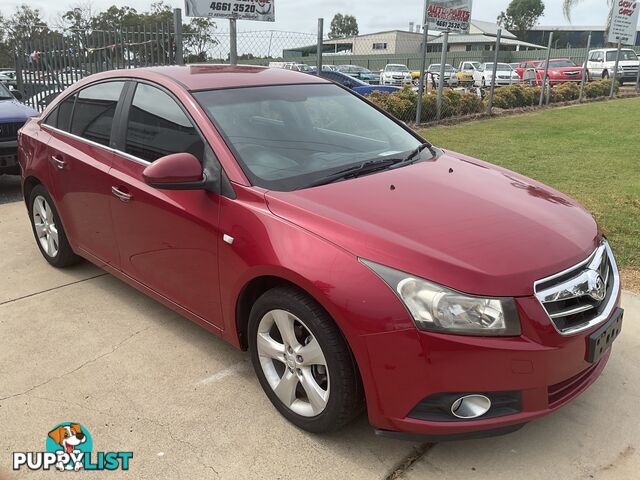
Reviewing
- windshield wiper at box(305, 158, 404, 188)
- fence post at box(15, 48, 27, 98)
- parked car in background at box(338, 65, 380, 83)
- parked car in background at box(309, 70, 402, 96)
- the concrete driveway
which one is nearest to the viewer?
the concrete driveway

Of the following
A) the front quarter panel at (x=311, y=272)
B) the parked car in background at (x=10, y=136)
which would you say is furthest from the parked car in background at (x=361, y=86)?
the front quarter panel at (x=311, y=272)

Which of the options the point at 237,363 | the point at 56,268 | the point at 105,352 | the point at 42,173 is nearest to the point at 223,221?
the point at 237,363

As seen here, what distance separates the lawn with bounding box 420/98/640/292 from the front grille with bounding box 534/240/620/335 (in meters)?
1.89

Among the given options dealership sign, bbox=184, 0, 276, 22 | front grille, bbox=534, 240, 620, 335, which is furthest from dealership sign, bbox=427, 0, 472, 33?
front grille, bbox=534, 240, 620, 335

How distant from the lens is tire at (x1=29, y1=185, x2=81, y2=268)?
4.27 meters

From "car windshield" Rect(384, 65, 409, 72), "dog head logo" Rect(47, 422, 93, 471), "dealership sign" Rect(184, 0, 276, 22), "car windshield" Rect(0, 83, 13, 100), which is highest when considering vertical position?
"dealership sign" Rect(184, 0, 276, 22)

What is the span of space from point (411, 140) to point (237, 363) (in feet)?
5.99

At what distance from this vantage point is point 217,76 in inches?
135

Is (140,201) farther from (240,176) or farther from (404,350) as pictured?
(404,350)

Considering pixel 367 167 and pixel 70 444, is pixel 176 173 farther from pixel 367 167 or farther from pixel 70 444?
pixel 70 444

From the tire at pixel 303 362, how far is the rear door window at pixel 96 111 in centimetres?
182

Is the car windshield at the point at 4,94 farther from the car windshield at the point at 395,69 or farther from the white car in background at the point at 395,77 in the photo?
the car windshield at the point at 395,69

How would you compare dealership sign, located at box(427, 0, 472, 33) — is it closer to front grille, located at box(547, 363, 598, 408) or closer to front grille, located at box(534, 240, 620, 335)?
front grille, located at box(534, 240, 620, 335)

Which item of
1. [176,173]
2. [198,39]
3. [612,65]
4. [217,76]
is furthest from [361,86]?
[612,65]
